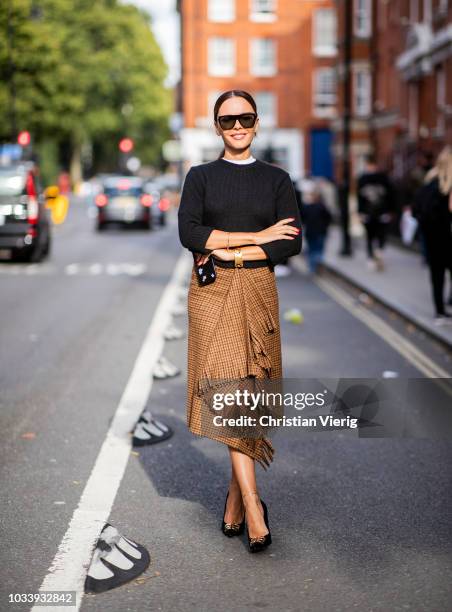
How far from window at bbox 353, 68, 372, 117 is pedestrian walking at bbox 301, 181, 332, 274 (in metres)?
33.1

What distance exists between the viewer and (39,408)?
26.5 ft

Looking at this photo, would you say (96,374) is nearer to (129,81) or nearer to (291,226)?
(291,226)

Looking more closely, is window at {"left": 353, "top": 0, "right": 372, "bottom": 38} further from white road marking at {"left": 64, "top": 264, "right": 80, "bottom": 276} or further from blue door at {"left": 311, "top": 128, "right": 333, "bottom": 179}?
white road marking at {"left": 64, "top": 264, "right": 80, "bottom": 276}

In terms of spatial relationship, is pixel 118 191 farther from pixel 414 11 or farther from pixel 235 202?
pixel 235 202

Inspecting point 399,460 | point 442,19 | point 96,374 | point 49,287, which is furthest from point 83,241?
point 399,460

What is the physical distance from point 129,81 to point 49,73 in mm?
31077

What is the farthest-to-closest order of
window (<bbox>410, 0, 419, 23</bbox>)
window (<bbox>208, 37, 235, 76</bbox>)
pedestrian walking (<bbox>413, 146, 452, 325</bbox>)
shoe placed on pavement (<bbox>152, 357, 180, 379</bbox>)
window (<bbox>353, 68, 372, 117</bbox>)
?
window (<bbox>208, 37, 235, 76</bbox>), window (<bbox>353, 68, 372, 117</bbox>), window (<bbox>410, 0, 419, 23</bbox>), pedestrian walking (<bbox>413, 146, 452, 325</bbox>), shoe placed on pavement (<bbox>152, 357, 180, 379</bbox>)

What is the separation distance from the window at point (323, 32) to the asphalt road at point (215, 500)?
59254mm

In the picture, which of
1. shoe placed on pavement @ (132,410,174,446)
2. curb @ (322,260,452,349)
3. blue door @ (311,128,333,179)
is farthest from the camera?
blue door @ (311,128,333,179)

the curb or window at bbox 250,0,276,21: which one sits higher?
window at bbox 250,0,276,21

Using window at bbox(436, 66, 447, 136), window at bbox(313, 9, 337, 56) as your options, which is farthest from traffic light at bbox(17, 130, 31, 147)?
window at bbox(313, 9, 337, 56)

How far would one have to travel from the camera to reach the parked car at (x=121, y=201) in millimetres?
36219

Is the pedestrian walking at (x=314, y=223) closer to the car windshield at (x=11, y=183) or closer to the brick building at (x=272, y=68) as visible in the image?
the car windshield at (x=11, y=183)

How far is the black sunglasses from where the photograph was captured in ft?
15.9
